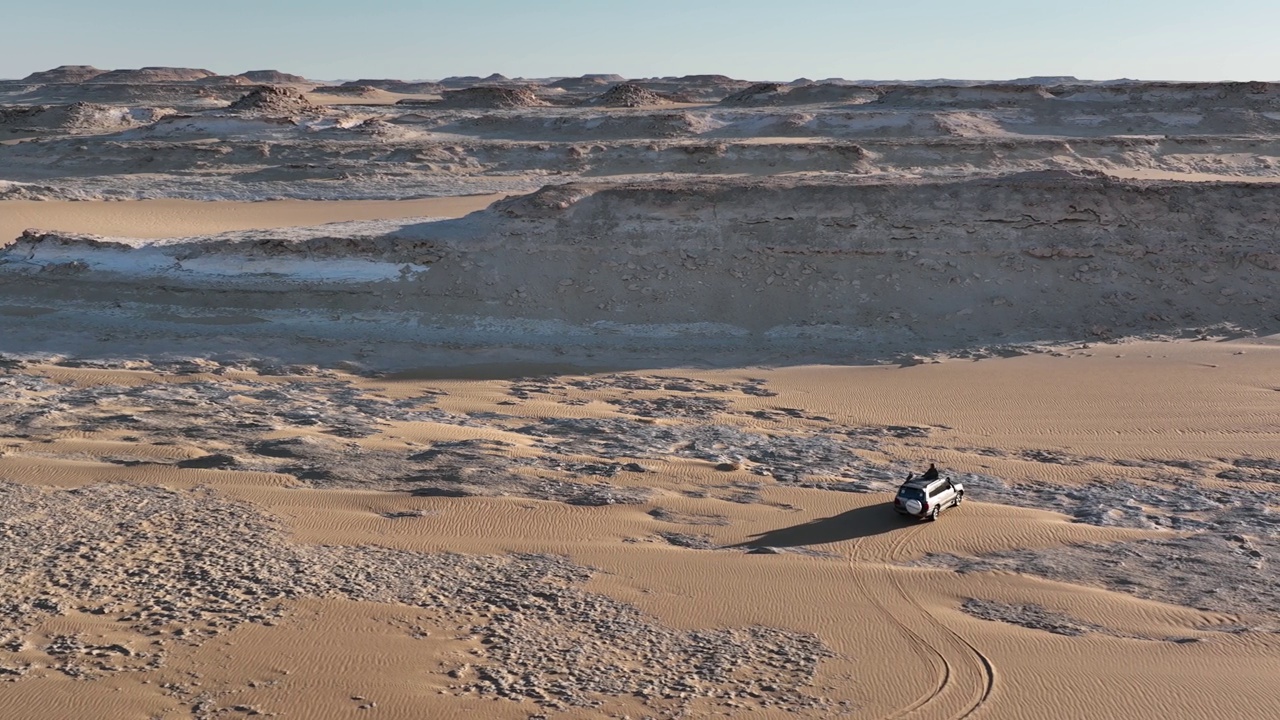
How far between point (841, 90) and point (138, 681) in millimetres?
39632

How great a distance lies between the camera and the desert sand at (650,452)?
18.9ft

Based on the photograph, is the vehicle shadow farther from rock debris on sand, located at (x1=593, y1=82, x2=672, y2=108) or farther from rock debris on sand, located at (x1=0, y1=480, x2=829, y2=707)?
rock debris on sand, located at (x1=593, y1=82, x2=672, y2=108)

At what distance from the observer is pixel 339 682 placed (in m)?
5.49

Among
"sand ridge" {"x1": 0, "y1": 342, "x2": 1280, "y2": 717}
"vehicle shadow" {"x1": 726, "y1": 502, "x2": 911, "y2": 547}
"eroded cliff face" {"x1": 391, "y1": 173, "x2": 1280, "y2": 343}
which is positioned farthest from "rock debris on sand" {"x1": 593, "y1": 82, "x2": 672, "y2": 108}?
"vehicle shadow" {"x1": 726, "y1": 502, "x2": 911, "y2": 547}

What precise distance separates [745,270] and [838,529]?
7715 millimetres

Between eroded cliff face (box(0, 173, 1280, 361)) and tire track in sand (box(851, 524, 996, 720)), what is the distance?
6.82 metres

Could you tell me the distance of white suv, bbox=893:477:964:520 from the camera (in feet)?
25.5

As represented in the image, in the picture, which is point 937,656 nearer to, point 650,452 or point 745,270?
point 650,452

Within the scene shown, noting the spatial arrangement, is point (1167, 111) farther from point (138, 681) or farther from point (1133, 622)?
point (138, 681)

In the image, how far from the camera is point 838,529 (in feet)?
25.8

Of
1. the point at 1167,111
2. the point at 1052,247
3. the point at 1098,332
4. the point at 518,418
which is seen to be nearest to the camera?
the point at 518,418

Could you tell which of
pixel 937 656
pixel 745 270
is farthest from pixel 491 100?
pixel 937 656

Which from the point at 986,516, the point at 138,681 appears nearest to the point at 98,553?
the point at 138,681

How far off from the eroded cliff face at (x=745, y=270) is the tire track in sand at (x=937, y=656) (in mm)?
6823
